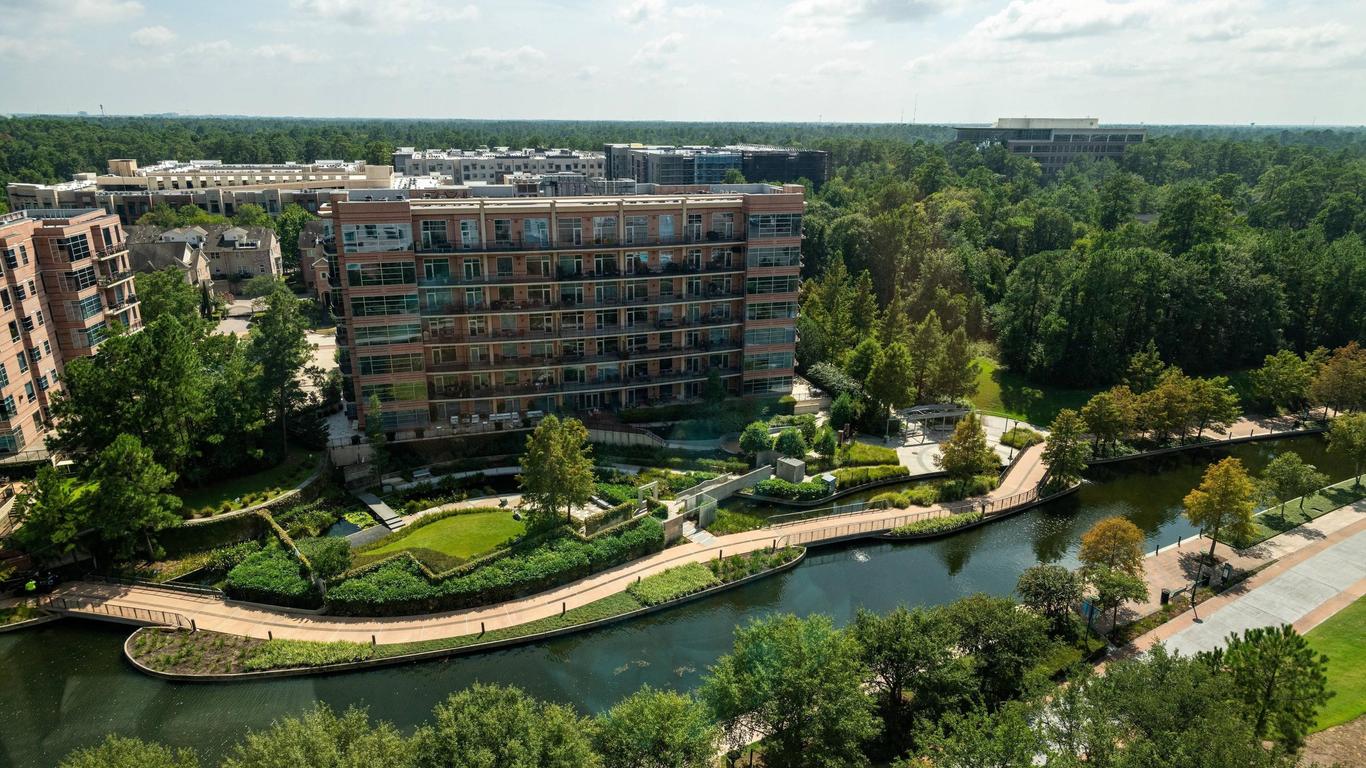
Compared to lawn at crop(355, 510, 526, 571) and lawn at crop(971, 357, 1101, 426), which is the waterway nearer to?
lawn at crop(355, 510, 526, 571)

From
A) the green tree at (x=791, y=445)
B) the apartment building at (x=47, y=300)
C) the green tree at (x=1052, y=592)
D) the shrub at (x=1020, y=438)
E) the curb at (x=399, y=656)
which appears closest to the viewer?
the curb at (x=399, y=656)

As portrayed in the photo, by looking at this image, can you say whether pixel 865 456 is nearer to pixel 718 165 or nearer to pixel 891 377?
pixel 891 377

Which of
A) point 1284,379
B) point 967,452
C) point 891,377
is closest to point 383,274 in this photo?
point 891,377

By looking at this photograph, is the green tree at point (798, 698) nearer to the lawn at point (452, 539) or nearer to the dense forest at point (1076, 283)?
the lawn at point (452, 539)

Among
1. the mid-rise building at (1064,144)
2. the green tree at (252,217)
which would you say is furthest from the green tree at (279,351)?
the mid-rise building at (1064,144)

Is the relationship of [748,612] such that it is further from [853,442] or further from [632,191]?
[632,191]

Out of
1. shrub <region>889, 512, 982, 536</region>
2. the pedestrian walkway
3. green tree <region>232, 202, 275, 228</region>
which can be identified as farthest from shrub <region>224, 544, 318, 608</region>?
green tree <region>232, 202, 275, 228</region>
